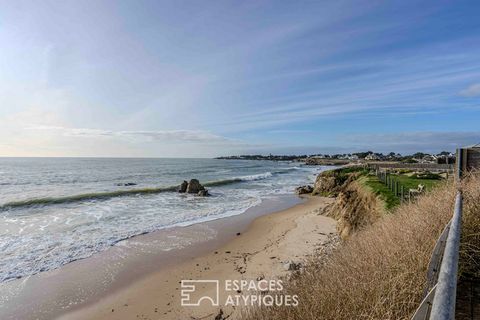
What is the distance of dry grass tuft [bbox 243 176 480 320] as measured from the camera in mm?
3218

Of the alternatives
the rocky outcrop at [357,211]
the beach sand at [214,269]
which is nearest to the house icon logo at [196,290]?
the beach sand at [214,269]

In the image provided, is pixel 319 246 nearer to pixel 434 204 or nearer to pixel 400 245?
pixel 434 204

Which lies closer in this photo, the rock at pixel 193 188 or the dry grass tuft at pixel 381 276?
the dry grass tuft at pixel 381 276

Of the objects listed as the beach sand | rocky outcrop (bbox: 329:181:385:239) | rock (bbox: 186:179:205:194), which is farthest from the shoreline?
rock (bbox: 186:179:205:194)

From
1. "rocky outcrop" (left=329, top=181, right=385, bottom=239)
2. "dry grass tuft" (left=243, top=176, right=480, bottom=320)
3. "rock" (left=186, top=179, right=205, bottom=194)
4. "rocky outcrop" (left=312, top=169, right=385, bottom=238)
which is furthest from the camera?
"rock" (left=186, top=179, right=205, bottom=194)

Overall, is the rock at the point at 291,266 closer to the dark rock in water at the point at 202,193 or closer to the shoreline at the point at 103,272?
the shoreline at the point at 103,272

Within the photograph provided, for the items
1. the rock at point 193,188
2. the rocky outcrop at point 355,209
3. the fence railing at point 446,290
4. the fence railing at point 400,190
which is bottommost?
the rock at point 193,188

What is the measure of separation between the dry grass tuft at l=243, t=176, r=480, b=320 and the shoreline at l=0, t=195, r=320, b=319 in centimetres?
703

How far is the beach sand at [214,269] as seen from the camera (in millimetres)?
8047

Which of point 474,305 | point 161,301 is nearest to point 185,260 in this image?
point 161,301

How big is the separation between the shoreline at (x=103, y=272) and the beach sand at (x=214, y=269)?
0.84 feet

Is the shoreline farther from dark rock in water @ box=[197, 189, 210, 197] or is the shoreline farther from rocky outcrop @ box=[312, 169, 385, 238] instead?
dark rock in water @ box=[197, 189, 210, 197]

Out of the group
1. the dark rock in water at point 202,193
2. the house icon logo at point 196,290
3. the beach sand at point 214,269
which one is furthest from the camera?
the dark rock in water at point 202,193

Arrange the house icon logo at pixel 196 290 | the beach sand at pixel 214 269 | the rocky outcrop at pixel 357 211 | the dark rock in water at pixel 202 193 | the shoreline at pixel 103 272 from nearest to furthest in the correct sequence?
1. the beach sand at pixel 214 269
2. the house icon logo at pixel 196 290
3. the shoreline at pixel 103 272
4. the rocky outcrop at pixel 357 211
5. the dark rock in water at pixel 202 193
